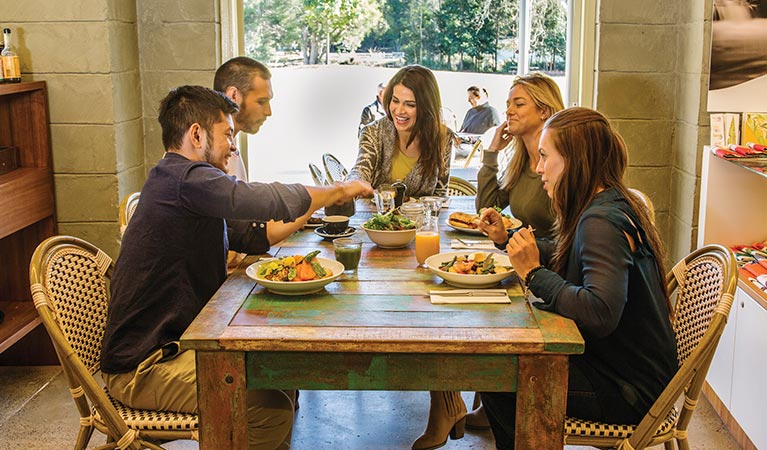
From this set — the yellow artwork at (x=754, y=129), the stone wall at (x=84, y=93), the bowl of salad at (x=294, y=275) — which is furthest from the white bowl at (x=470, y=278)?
the stone wall at (x=84, y=93)

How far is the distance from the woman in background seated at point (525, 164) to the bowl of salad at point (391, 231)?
0.59 m

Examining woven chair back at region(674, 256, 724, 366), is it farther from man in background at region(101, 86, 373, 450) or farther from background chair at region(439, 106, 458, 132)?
background chair at region(439, 106, 458, 132)

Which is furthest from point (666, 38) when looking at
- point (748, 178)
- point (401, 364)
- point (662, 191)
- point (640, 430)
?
point (401, 364)

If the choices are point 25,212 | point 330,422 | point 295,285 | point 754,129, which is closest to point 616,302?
point 295,285

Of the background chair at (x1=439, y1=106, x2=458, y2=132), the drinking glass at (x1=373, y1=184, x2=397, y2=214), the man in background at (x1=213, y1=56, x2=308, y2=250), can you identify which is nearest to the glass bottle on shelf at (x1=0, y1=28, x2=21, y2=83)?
the man in background at (x1=213, y1=56, x2=308, y2=250)

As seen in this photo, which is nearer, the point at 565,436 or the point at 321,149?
the point at 565,436

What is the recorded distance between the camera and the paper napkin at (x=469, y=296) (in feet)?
7.29

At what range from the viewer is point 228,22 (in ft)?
13.9

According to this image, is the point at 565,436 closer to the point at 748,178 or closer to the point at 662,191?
the point at 748,178

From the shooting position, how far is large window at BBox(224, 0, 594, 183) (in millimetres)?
4461

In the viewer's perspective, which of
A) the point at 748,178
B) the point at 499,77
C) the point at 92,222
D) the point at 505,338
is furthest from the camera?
the point at 499,77

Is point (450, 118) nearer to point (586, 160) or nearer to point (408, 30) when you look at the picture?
point (408, 30)

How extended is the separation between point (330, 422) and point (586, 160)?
1.60 metres

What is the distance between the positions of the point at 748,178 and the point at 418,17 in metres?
1.95
